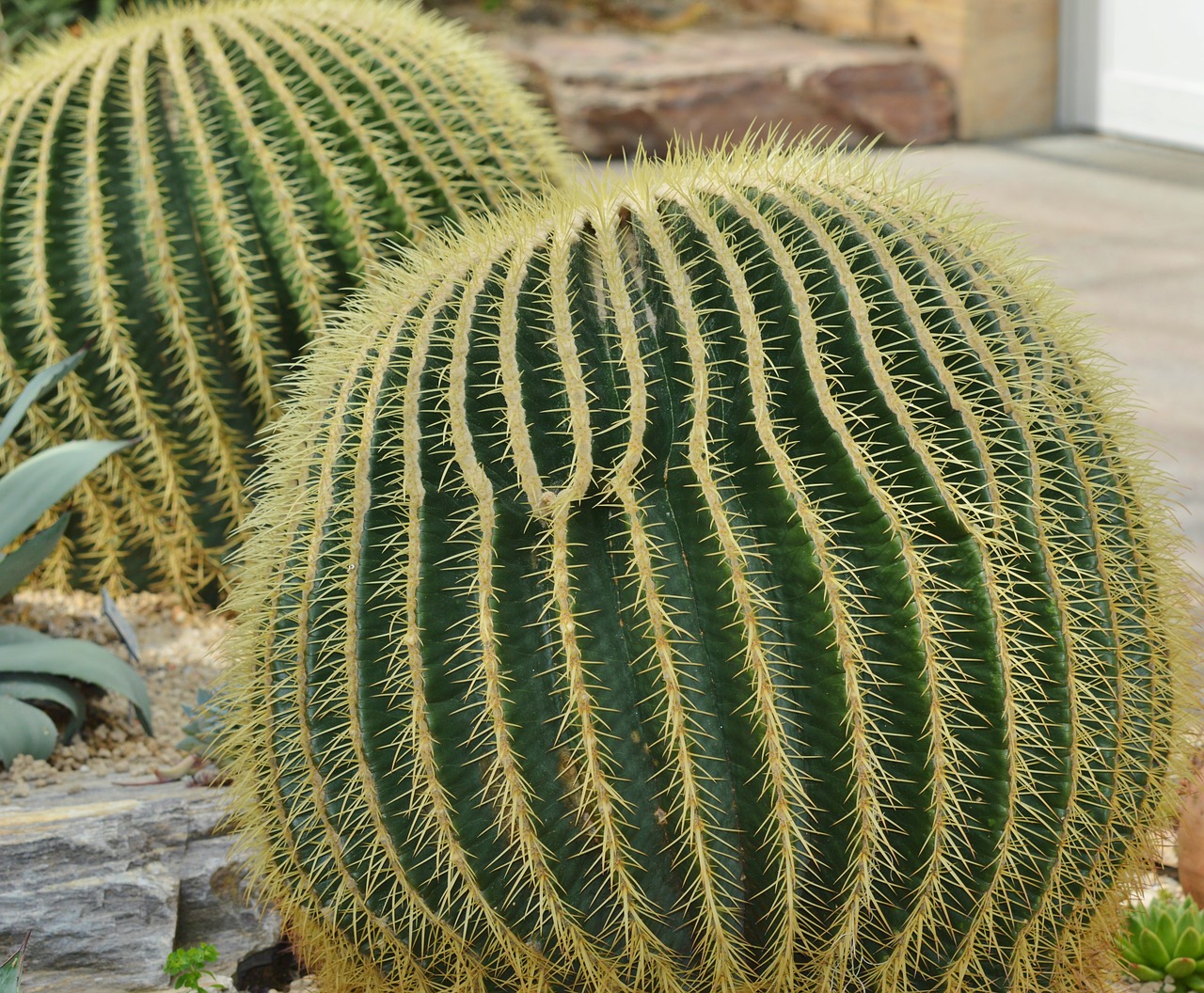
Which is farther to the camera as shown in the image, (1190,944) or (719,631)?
(1190,944)

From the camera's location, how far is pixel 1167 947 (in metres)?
1.94

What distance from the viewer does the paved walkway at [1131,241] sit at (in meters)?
4.30

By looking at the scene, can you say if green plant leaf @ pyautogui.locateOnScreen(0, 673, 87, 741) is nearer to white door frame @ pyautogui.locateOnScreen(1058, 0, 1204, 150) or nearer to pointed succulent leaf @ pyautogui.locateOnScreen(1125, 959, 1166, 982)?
pointed succulent leaf @ pyautogui.locateOnScreen(1125, 959, 1166, 982)

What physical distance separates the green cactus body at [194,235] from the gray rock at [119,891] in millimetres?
828

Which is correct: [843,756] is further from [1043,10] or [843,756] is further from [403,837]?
[1043,10]

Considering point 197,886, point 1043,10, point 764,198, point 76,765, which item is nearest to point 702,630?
point 764,198

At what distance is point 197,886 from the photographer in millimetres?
2018

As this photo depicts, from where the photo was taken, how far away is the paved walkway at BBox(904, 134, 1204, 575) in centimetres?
430

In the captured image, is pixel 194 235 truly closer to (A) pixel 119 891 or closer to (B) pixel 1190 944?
(A) pixel 119 891

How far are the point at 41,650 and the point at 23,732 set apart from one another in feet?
0.48

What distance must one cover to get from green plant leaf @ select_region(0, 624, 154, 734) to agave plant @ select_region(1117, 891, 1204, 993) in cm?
151

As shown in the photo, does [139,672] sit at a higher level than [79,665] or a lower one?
lower

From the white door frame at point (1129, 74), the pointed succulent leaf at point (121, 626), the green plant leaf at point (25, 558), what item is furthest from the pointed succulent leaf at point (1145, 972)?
the white door frame at point (1129, 74)

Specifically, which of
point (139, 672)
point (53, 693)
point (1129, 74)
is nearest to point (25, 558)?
point (53, 693)
